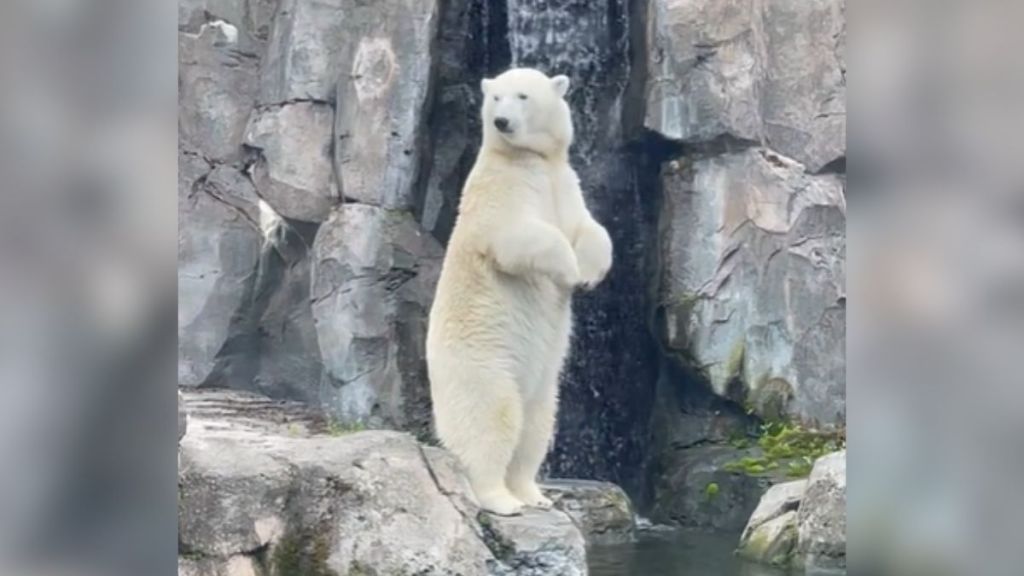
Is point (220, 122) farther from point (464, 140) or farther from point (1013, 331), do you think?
point (1013, 331)

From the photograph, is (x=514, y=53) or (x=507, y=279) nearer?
(x=507, y=279)

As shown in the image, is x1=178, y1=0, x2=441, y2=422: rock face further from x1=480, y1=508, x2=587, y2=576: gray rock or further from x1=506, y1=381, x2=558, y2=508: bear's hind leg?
x1=480, y1=508, x2=587, y2=576: gray rock

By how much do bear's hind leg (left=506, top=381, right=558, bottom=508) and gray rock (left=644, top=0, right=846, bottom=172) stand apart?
1553 millimetres

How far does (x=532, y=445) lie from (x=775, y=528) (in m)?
1.05

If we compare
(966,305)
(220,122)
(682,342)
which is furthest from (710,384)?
(966,305)

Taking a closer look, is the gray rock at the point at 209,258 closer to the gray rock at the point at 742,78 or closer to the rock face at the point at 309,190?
the rock face at the point at 309,190

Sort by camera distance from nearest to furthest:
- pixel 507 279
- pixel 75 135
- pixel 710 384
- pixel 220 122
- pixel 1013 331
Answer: pixel 1013 331 < pixel 75 135 < pixel 507 279 < pixel 220 122 < pixel 710 384

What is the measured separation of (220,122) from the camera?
4.12 metres

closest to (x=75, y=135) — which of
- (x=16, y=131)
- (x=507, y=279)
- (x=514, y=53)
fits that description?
(x=16, y=131)

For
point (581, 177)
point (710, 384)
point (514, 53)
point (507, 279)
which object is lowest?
point (710, 384)

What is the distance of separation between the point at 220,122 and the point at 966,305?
136 inches

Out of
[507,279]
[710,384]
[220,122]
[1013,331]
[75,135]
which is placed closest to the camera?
[1013,331]

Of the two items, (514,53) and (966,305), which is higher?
(514,53)

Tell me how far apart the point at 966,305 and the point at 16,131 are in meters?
0.85
